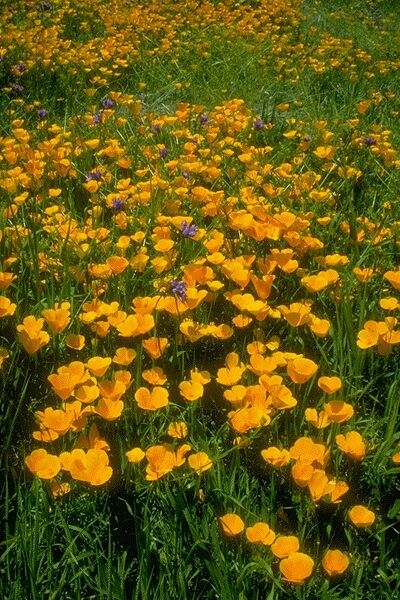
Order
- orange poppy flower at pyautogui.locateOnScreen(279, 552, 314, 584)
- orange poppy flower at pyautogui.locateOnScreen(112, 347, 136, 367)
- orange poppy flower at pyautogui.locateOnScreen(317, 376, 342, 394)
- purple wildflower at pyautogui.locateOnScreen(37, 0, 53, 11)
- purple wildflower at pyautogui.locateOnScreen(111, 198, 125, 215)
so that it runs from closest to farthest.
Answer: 1. orange poppy flower at pyautogui.locateOnScreen(279, 552, 314, 584)
2. orange poppy flower at pyautogui.locateOnScreen(317, 376, 342, 394)
3. orange poppy flower at pyautogui.locateOnScreen(112, 347, 136, 367)
4. purple wildflower at pyautogui.locateOnScreen(111, 198, 125, 215)
5. purple wildflower at pyautogui.locateOnScreen(37, 0, 53, 11)

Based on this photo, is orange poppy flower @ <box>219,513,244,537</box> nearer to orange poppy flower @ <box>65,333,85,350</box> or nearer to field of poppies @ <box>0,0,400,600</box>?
field of poppies @ <box>0,0,400,600</box>

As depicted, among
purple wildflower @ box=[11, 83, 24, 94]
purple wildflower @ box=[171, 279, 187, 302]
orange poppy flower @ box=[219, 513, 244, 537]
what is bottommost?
purple wildflower @ box=[11, 83, 24, 94]

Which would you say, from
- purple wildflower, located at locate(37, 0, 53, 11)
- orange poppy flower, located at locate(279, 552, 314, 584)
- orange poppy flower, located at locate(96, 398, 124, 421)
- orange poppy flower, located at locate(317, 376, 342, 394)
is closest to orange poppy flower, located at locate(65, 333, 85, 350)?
orange poppy flower, located at locate(96, 398, 124, 421)

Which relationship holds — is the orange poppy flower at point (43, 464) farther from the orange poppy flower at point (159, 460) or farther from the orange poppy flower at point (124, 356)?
the orange poppy flower at point (124, 356)

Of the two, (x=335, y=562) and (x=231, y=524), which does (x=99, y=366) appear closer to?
(x=231, y=524)

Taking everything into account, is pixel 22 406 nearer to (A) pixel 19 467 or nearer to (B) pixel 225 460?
(A) pixel 19 467

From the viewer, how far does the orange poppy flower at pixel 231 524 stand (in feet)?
3.92

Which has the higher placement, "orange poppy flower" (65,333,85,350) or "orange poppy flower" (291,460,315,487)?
"orange poppy flower" (291,460,315,487)

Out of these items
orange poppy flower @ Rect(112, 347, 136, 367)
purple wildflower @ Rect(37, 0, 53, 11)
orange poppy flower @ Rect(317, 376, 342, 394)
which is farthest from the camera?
purple wildflower @ Rect(37, 0, 53, 11)

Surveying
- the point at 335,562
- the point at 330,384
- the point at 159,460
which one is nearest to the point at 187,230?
the point at 330,384

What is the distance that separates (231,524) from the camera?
3.95 ft

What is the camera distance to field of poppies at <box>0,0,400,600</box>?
121cm

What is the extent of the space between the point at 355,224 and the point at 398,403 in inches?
40.7

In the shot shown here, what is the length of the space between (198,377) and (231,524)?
1.47 ft
